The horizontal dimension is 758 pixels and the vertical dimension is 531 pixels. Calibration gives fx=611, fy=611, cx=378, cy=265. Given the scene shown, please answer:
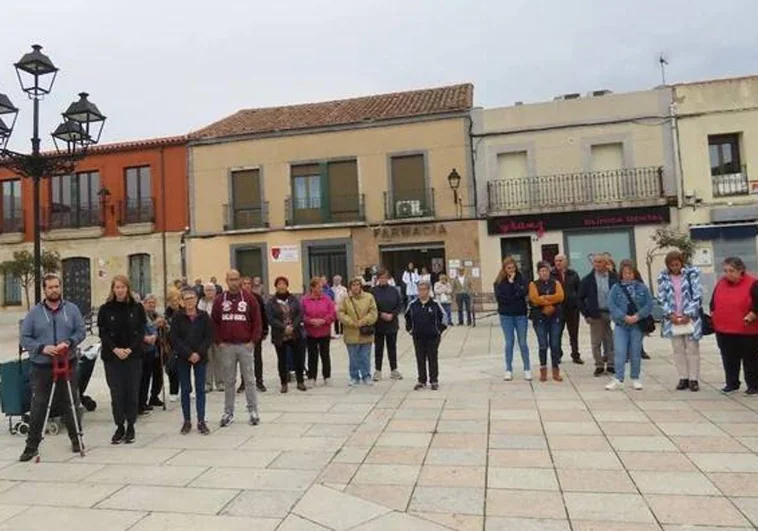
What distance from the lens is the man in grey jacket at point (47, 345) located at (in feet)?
18.4

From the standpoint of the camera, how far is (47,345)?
5.67m

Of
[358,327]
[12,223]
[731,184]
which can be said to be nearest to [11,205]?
[12,223]

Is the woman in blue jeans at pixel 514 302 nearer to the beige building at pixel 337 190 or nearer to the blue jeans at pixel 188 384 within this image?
the blue jeans at pixel 188 384

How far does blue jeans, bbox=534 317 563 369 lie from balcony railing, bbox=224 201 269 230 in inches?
680

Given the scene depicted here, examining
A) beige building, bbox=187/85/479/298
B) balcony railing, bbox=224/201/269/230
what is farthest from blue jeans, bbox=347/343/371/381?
balcony railing, bbox=224/201/269/230

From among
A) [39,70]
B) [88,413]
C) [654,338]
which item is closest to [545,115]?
[654,338]

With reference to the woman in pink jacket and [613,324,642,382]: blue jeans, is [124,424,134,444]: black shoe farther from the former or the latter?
[613,324,642,382]: blue jeans

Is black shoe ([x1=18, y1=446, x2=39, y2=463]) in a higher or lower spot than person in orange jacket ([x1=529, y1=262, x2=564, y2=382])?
lower

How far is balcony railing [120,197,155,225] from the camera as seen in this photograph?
25.1 metres

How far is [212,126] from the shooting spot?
25.6 m

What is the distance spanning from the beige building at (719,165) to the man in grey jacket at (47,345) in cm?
2019

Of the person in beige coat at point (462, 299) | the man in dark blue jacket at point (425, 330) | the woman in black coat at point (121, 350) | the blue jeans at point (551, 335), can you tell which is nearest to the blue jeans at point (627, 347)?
the blue jeans at point (551, 335)

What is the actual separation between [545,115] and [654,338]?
11.7 m

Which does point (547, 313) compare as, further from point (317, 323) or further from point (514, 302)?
point (317, 323)
